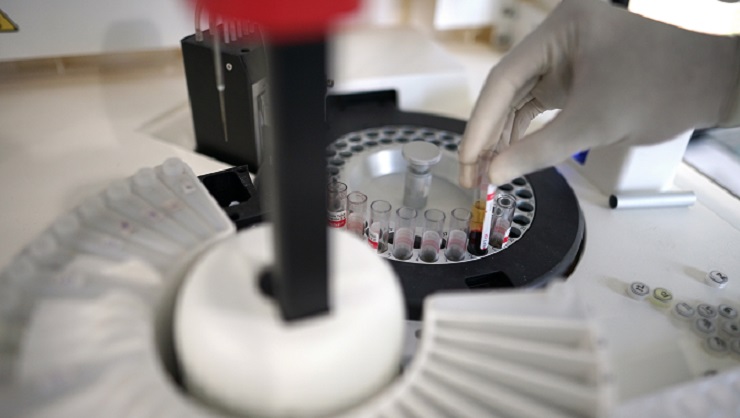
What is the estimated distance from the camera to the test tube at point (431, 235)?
669 millimetres

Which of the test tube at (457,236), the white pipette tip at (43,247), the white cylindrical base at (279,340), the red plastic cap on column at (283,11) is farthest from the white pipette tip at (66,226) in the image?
the test tube at (457,236)

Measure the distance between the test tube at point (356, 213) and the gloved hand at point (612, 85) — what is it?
147 millimetres

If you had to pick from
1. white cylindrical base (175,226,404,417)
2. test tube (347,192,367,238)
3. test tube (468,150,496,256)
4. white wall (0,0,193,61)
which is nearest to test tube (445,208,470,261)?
test tube (468,150,496,256)

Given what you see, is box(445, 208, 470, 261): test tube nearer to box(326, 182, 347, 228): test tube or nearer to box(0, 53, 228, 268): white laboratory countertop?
box(326, 182, 347, 228): test tube

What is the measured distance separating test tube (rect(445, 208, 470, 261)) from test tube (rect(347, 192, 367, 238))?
0.11 m

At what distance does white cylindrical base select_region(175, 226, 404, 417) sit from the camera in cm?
34

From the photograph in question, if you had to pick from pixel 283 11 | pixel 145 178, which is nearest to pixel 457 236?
pixel 145 178

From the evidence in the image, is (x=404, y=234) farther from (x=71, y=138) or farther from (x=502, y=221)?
(x=71, y=138)

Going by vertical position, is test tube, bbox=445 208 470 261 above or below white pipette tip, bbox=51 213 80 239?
below

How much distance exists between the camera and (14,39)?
0.92 metres

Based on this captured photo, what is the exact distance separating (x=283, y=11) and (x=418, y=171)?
0.53m

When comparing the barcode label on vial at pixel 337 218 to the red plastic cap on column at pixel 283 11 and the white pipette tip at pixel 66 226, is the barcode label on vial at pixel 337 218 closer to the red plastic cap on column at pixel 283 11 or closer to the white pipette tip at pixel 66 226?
the white pipette tip at pixel 66 226

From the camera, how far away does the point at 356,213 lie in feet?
2.37

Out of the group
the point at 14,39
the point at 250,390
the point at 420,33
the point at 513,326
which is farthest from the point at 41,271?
the point at 420,33
